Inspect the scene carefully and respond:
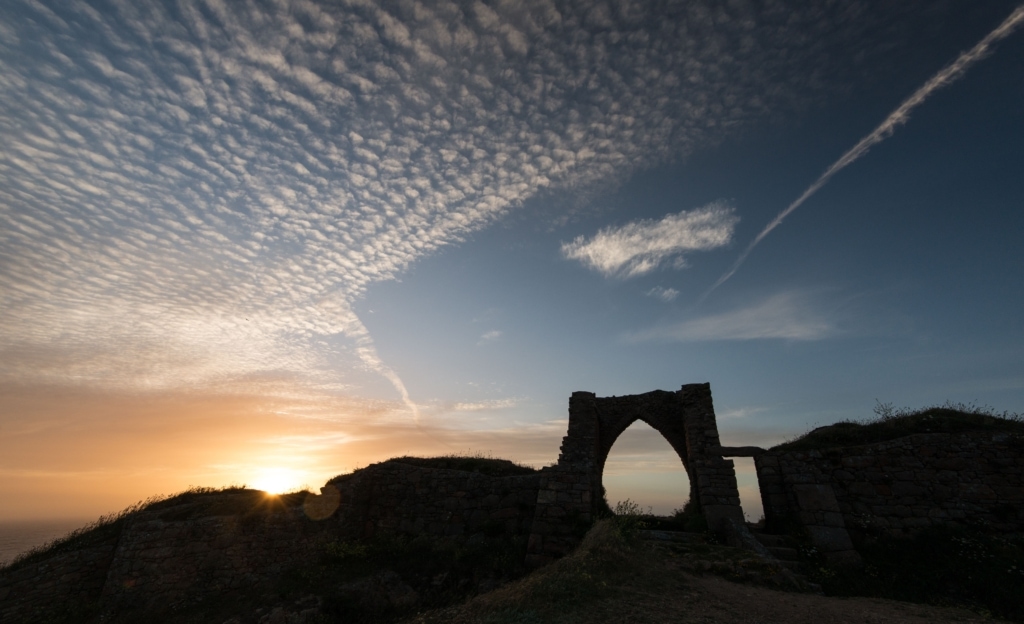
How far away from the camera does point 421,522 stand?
52.0 ft

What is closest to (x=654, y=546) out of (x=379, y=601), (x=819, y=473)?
(x=819, y=473)

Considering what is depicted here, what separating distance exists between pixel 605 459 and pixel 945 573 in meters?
11.7

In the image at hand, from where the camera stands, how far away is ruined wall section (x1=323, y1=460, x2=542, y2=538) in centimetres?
1509

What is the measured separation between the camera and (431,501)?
16.2m

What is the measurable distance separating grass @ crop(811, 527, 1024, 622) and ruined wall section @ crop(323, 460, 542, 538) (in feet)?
29.3

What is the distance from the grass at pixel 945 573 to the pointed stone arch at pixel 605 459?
2989 millimetres

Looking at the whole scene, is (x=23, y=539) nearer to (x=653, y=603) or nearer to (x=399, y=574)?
(x=399, y=574)

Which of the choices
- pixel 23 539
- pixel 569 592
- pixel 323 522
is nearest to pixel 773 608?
pixel 569 592

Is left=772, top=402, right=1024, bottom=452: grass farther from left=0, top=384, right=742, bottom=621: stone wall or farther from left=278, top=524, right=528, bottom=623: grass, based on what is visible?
left=278, top=524, right=528, bottom=623: grass

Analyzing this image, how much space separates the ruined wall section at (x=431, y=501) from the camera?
1509 centimetres

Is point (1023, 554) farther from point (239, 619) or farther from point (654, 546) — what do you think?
point (239, 619)

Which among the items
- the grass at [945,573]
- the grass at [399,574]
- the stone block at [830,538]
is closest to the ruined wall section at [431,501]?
the grass at [399,574]

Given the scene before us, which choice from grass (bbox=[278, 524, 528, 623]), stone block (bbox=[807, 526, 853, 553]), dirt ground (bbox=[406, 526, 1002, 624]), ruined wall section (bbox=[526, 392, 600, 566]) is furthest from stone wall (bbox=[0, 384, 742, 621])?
dirt ground (bbox=[406, 526, 1002, 624])

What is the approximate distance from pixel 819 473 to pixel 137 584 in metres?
21.0
